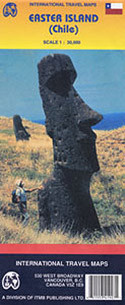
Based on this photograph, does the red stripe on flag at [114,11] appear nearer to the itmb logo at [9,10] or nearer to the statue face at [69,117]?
the statue face at [69,117]

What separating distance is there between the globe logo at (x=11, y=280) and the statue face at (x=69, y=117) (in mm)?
1314

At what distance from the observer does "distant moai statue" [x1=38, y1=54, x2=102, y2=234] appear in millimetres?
4665

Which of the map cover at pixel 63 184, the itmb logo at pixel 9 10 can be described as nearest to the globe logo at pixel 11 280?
the map cover at pixel 63 184

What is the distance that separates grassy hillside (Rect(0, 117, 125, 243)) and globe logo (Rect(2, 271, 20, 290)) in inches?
14.6

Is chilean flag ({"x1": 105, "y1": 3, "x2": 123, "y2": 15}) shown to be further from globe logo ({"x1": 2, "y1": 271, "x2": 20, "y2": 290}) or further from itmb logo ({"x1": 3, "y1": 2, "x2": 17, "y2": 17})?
globe logo ({"x1": 2, "y1": 271, "x2": 20, "y2": 290})

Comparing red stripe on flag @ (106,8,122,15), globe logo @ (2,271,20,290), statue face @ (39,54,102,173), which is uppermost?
red stripe on flag @ (106,8,122,15)

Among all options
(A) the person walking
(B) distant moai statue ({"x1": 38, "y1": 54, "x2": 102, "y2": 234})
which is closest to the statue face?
(B) distant moai statue ({"x1": 38, "y1": 54, "x2": 102, "y2": 234})

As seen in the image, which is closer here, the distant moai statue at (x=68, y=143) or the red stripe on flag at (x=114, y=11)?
the red stripe on flag at (x=114, y=11)

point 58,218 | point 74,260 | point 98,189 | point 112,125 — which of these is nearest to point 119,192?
point 98,189

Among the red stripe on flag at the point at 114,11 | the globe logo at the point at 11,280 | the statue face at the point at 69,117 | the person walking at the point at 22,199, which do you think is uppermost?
the red stripe on flag at the point at 114,11

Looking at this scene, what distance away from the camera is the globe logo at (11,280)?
4.38m

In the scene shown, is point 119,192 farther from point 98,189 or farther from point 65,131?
point 65,131

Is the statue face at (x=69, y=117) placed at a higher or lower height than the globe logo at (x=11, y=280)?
higher

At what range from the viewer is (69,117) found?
4688mm
